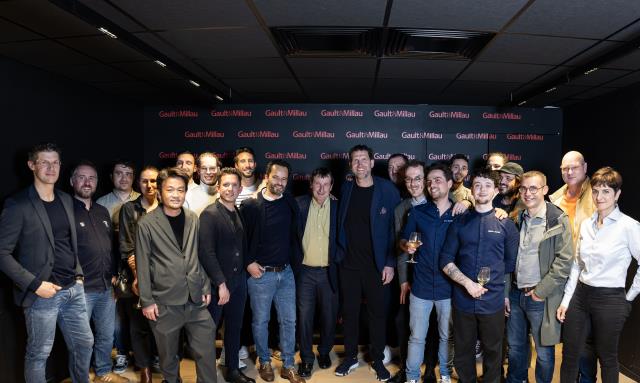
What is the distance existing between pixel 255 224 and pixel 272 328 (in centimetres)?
166

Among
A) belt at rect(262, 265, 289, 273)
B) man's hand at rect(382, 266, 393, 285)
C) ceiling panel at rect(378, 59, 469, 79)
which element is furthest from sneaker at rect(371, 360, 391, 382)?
ceiling panel at rect(378, 59, 469, 79)

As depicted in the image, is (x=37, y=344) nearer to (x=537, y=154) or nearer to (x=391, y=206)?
(x=391, y=206)

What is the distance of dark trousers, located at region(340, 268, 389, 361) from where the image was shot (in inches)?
135

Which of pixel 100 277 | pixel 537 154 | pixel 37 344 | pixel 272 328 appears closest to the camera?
pixel 37 344

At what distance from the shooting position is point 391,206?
11.5ft

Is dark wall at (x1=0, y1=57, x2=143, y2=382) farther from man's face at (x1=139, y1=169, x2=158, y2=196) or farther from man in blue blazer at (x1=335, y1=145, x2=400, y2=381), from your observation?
man in blue blazer at (x1=335, y1=145, x2=400, y2=381)

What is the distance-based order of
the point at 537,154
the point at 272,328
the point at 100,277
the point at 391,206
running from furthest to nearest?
the point at 537,154, the point at 272,328, the point at 391,206, the point at 100,277

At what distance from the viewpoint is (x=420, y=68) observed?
3422mm

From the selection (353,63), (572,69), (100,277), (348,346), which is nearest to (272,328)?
(348,346)

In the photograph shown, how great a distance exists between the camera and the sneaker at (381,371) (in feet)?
11.3

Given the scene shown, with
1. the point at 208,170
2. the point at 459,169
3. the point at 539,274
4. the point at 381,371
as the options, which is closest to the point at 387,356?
the point at 381,371

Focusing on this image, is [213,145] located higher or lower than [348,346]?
higher

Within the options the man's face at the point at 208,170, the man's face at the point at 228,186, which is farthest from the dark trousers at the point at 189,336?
the man's face at the point at 208,170

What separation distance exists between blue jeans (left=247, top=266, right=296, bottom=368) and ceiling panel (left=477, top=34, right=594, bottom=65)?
240cm
